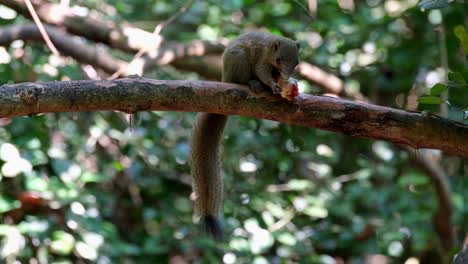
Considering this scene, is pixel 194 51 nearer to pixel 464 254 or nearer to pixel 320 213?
pixel 320 213

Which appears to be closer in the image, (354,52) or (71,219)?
(71,219)

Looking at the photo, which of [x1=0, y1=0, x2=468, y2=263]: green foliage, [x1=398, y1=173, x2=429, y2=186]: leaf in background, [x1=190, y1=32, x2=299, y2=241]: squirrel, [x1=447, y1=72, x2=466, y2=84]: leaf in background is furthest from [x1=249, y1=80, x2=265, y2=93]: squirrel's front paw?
[x1=398, y1=173, x2=429, y2=186]: leaf in background

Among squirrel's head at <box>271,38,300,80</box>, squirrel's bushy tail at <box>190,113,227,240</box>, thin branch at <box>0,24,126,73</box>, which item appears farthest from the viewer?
thin branch at <box>0,24,126,73</box>

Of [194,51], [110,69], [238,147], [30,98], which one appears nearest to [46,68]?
[110,69]

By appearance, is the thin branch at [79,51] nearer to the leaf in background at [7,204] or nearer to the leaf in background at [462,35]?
the leaf in background at [7,204]

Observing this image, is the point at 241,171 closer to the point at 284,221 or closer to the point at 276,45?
the point at 284,221

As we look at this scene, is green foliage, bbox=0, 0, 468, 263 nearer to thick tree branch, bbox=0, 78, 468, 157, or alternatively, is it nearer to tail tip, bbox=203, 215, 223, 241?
tail tip, bbox=203, 215, 223, 241

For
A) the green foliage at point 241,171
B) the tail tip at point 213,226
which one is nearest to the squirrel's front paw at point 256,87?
the tail tip at point 213,226

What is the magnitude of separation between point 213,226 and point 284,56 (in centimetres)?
90

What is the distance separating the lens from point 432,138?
2664 millimetres

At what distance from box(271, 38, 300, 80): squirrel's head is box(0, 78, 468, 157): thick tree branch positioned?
0.70 m

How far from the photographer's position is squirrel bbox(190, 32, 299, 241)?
3.23 meters

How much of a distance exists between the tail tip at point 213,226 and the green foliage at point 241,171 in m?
0.95

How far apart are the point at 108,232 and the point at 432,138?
6.62ft
